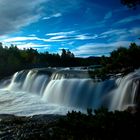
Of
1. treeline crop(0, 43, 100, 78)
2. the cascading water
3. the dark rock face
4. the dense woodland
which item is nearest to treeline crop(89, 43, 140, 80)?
the dense woodland

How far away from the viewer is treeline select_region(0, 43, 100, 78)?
63225mm

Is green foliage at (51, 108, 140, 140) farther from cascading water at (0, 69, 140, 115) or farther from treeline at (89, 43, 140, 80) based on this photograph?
cascading water at (0, 69, 140, 115)

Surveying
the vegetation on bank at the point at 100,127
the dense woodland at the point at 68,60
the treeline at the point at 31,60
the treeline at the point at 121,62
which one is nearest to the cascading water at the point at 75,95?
the dense woodland at the point at 68,60

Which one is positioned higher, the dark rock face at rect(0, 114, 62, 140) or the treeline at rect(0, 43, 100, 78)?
the treeline at rect(0, 43, 100, 78)

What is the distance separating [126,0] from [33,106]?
60.0 feet

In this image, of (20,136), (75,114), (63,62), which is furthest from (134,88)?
(63,62)

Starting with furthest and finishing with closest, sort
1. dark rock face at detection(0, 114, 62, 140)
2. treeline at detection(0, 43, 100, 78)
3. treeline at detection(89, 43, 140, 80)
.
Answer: treeline at detection(0, 43, 100, 78) → dark rock face at detection(0, 114, 62, 140) → treeline at detection(89, 43, 140, 80)

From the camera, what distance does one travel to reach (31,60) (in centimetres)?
7425

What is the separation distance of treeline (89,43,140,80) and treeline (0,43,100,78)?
49.7 meters

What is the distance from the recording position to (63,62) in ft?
266

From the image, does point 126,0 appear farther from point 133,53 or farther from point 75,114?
point 75,114

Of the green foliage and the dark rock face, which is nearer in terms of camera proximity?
the green foliage

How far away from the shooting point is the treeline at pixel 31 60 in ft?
207

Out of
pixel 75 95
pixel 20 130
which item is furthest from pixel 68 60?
pixel 20 130
